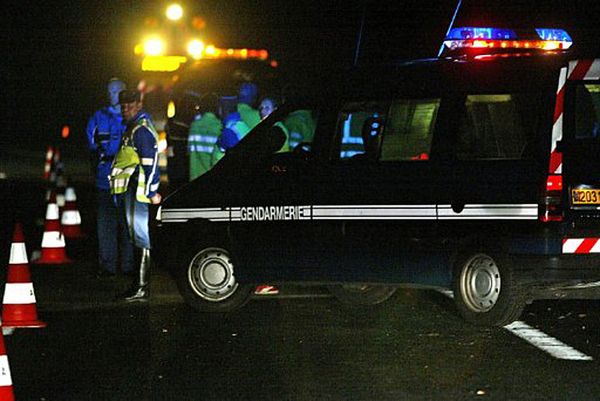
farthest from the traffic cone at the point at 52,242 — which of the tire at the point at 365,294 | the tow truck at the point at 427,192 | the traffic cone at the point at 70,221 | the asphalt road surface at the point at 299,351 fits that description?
the tire at the point at 365,294

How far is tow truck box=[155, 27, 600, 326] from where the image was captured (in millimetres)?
11086

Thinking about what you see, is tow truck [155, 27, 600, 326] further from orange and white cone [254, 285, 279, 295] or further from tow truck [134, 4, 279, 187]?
tow truck [134, 4, 279, 187]

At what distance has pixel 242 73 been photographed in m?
25.3

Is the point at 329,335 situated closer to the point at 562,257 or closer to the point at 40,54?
the point at 562,257

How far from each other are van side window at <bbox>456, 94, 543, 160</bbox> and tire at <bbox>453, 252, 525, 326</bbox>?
71 cm

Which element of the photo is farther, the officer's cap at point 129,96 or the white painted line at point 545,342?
the officer's cap at point 129,96

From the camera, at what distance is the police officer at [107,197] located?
15312 millimetres

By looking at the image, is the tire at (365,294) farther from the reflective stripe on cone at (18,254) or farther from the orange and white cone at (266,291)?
the reflective stripe on cone at (18,254)

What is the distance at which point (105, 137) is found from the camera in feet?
51.1

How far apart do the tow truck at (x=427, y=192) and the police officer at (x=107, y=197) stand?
7.68 feet

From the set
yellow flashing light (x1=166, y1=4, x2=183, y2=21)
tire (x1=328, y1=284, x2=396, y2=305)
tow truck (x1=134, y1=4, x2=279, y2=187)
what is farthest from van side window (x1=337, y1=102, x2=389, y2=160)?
yellow flashing light (x1=166, y1=4, x2=183, y2=21)

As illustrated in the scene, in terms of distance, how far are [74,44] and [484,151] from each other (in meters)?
63.2

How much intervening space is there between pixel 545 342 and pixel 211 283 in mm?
2992

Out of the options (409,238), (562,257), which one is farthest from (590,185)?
(409,238)
